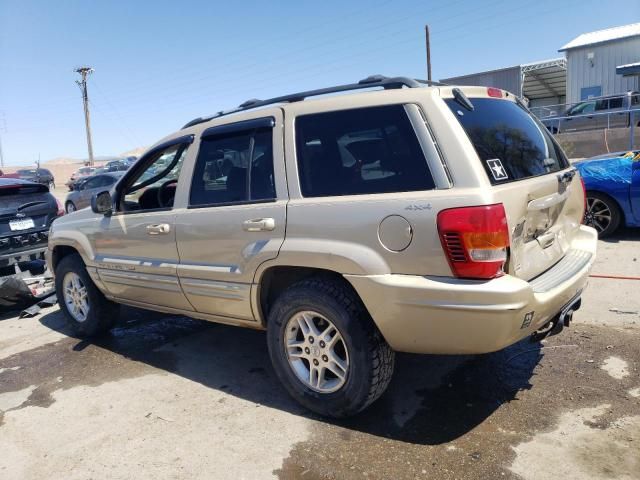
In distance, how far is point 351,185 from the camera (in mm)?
3033

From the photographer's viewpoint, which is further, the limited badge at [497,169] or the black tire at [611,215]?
the black tire at [611,215]

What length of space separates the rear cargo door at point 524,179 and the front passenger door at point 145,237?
2221mm

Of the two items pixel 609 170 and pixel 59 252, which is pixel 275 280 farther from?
pixel 609 170

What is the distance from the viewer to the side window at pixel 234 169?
3463 millimetres

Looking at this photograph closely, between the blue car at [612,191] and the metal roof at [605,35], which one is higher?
the metal roof at [605,35]

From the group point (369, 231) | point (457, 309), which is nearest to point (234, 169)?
point (369, 231)

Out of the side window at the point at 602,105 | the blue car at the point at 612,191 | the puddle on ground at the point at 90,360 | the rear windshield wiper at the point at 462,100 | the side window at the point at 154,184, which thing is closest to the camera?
the rear windshield wiper at the point at 462,100

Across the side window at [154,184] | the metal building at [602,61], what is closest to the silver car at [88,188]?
the side window at [154,184]

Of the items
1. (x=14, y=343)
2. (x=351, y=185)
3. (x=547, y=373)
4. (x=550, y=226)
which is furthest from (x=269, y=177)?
(x=14, y=343)

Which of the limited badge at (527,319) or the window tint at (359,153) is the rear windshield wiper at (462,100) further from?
the limited badge at (527,319)

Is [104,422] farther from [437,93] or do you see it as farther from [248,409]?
[437,93]

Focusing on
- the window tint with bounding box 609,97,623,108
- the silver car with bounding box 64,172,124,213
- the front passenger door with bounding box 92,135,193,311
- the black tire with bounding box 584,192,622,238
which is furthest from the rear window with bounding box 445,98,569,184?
the window tint with bounding box 609,97,623,108

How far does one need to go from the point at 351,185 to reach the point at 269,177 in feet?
2.14

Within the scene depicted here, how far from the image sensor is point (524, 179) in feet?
9.74
